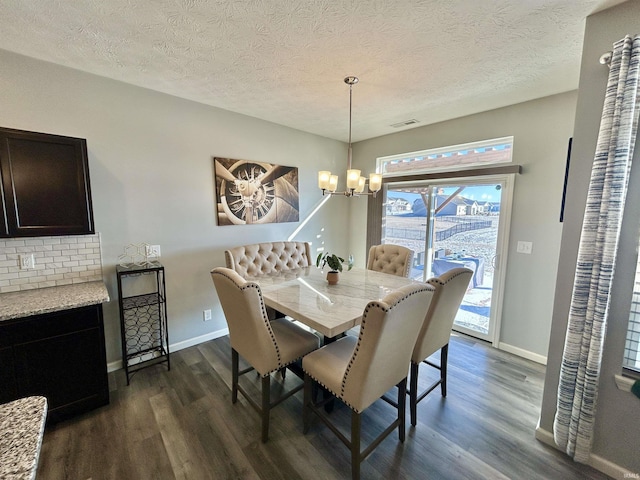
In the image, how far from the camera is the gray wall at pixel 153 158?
2146 millimetres

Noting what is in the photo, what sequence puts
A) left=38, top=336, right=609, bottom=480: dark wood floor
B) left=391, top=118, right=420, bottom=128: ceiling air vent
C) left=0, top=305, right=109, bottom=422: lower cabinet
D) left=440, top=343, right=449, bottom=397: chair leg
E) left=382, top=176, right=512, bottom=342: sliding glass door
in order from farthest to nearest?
left=391, top=118, right=420, bottom=128: ceiling air vent → left=382, top=176, right=512, bottom=342: sliding glass door → left=440, top=343, right=449, bottom=397: chair leg → left=0, top=305, right=109, bottom=422: lower cabinet → left=38, top=336, right=609, bottom=480: dark wood floor

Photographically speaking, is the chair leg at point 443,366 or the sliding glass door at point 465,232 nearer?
the chair leg at point 443,366

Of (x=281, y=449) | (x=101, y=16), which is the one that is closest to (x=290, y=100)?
(x=101, y=16)

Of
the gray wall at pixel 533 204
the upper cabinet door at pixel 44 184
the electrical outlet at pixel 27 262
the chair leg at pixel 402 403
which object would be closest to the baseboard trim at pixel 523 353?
the gray wall at pixel 533 204

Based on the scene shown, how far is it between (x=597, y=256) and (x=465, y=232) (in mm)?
1842

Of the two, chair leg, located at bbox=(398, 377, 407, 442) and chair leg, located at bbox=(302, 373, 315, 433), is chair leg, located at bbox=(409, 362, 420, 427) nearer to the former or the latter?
chair leg, located at bbox=(398, 377, 407, 442)

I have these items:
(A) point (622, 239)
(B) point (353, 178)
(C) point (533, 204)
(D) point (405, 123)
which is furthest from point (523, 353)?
(D) point (405, 123)

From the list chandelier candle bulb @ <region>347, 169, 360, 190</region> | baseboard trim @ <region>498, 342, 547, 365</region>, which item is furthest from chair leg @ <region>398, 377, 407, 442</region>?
baseboard trim @ <region>498, 342, 547, 365</region>

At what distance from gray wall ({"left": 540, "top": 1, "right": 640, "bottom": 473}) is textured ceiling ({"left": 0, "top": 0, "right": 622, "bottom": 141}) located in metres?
0.15

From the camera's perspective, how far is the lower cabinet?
68.4 inches

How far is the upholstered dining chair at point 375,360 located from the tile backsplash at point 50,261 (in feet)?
7.15

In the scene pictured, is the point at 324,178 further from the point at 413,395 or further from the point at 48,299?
the point at 48,299

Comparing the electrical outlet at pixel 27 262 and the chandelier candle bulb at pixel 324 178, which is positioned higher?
the chandelier candle bulb at pixel 324 178

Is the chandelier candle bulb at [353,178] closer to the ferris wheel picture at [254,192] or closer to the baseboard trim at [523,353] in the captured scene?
the ferris wheel picture at [254,192]
